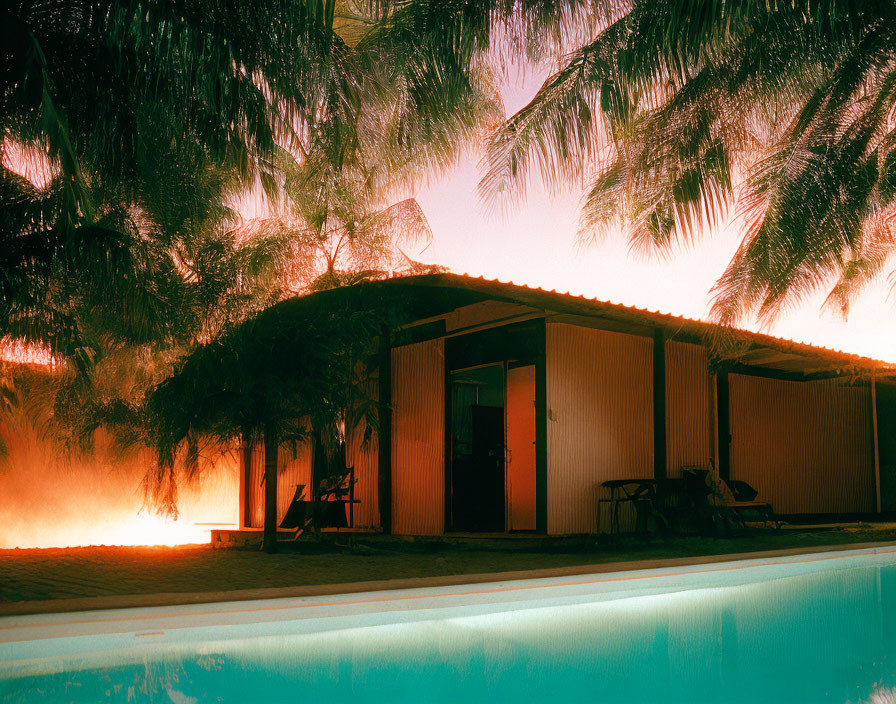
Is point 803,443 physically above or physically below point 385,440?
below

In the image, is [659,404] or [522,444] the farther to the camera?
[522,444]

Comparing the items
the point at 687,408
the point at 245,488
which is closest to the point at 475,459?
the point at 687,408

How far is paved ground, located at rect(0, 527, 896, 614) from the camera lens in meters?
5.85

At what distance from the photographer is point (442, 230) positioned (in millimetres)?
14625

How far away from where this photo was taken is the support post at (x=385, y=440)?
422 inches

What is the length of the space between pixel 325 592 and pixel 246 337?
3823 mm

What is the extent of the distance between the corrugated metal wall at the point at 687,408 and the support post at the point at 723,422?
0.26m

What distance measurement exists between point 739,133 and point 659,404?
4115 mm

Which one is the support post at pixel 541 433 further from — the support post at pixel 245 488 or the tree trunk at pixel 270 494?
A: the support post at pixel 245 488

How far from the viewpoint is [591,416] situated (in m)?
9.97

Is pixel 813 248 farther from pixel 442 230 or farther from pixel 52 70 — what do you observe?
pixel 442 230

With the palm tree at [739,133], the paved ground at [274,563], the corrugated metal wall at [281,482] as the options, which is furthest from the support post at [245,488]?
the palm tree at [739,133]

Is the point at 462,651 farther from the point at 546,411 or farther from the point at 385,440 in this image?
the point at 385,440

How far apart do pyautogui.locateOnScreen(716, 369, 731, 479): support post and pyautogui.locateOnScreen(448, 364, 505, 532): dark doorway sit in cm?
329
